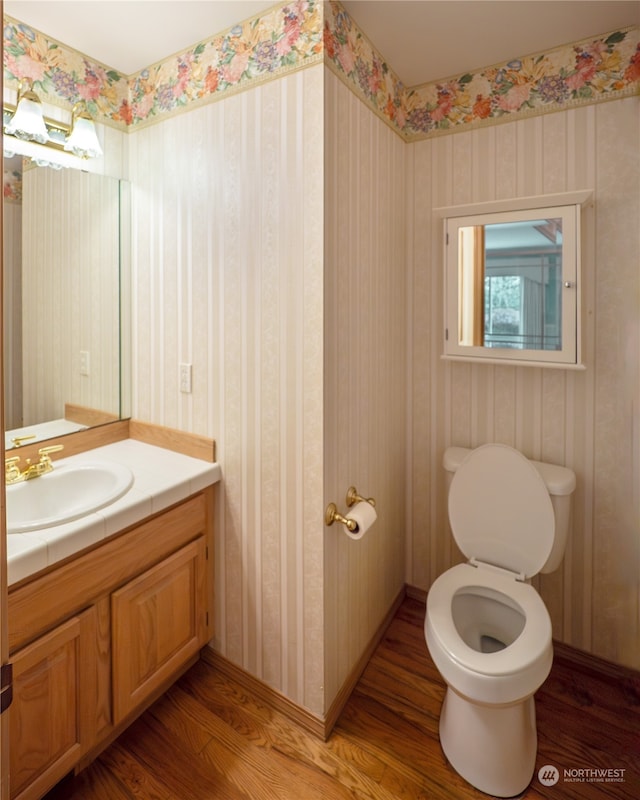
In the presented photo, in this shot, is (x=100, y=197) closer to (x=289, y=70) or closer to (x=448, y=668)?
(x=289, y=70)

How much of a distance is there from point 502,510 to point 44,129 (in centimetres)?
218

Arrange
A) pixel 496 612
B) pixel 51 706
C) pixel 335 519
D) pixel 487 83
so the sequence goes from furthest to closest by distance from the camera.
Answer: pixel 487 83 → pixel 496 612 → pixel 335 519 → pixel 51 706

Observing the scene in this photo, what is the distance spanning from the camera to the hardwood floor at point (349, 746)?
59.2 inches

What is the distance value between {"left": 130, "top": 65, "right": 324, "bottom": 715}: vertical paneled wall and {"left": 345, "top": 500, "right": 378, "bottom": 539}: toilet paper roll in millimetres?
109

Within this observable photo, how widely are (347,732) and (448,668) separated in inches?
19.9

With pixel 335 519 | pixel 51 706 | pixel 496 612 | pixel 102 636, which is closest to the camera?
pixel 51 706

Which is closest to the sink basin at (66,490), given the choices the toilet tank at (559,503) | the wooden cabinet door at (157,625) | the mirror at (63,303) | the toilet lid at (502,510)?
the mirror at (63,303)

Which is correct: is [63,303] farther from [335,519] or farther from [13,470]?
[335,519]

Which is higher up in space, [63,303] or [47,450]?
[63,303]

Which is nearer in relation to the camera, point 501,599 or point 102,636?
A: point 102,636

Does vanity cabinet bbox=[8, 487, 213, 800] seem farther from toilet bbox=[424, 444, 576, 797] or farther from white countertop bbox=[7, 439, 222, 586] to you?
toilet bbox=[424, 444, 576, 797]

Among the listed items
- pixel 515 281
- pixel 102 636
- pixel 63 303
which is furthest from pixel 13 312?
pixel 515 281

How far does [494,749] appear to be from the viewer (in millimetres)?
1512

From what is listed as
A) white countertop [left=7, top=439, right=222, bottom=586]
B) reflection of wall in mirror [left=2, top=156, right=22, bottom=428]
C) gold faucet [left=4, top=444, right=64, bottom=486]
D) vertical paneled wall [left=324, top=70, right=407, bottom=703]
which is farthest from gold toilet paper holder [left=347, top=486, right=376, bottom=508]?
reflection of wall in mirror [left=2, top=156, right=22, bottom=428]
